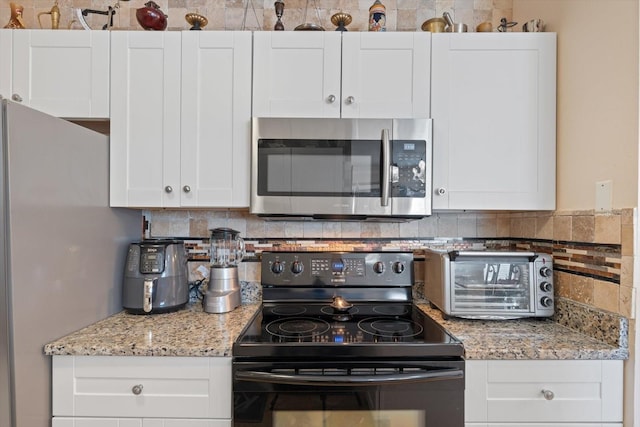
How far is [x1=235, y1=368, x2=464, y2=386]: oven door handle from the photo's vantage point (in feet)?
3.82

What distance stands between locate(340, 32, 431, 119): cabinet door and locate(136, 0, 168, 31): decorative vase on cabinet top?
0.83 metres

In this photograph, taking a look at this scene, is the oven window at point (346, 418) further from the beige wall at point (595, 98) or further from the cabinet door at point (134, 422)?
the beige wall at point (595, 98)

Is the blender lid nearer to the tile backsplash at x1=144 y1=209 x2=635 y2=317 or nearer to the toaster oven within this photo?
the tile backsplash at x1=144 y1=209 x2=635 y2=317

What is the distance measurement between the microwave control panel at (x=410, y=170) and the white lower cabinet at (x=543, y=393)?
0.68m

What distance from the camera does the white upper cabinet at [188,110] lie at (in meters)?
1.54

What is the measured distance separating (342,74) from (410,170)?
510 millimetres

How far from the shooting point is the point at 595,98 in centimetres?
131

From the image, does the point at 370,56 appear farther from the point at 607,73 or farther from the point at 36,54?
the point at 36,54

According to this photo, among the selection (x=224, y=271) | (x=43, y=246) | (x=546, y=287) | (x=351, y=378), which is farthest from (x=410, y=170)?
(x=43, y=246)

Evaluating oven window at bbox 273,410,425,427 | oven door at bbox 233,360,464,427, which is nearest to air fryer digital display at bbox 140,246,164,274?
oven door at bbox 233,360,464,427

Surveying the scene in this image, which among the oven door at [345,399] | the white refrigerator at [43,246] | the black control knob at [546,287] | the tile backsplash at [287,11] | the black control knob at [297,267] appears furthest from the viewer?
the tile backsplash at [287,11]

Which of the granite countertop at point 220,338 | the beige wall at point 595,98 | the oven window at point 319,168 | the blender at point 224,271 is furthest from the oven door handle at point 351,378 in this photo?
the beige wall at point 595,98

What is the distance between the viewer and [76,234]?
1.37 metres

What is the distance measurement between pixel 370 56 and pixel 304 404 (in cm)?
139
